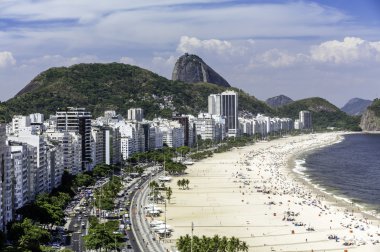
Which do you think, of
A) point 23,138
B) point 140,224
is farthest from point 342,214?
point 23,138

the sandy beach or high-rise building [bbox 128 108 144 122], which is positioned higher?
high-rise building [bbox 128 108 144 122]

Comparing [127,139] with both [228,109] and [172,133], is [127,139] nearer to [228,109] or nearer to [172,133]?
[172,133]

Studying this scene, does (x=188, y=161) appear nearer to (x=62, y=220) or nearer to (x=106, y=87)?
(x=62, y=220)

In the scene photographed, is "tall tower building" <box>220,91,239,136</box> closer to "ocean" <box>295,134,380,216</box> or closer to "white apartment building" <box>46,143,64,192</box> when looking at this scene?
"ocean" <box>295,134,380,216</box>

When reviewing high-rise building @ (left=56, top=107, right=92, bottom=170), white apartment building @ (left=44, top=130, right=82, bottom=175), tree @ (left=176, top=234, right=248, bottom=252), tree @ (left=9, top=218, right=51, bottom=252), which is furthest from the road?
high-rise building @ (left=56, top=107, right=92, bottom=170)

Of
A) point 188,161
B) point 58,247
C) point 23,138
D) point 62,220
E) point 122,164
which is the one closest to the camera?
point 58,247

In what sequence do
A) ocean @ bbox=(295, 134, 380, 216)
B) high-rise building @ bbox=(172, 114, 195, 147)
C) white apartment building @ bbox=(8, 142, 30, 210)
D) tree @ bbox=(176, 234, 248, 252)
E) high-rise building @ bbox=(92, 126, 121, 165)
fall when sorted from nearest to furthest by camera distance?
tree @ bbox=(176, 234, 248, 252)
white apartment building @ bbox=(8, 142, 30, 210)
ocean @ bbox=(295, 134, 380, 216)
high-rise building @ bbox=(92, 126, 121, 165)
high-rise building @ bbox=(172, 114, 195, 147)

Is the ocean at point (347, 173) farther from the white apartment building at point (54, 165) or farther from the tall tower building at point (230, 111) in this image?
the tall tower building at point (230, 111)
